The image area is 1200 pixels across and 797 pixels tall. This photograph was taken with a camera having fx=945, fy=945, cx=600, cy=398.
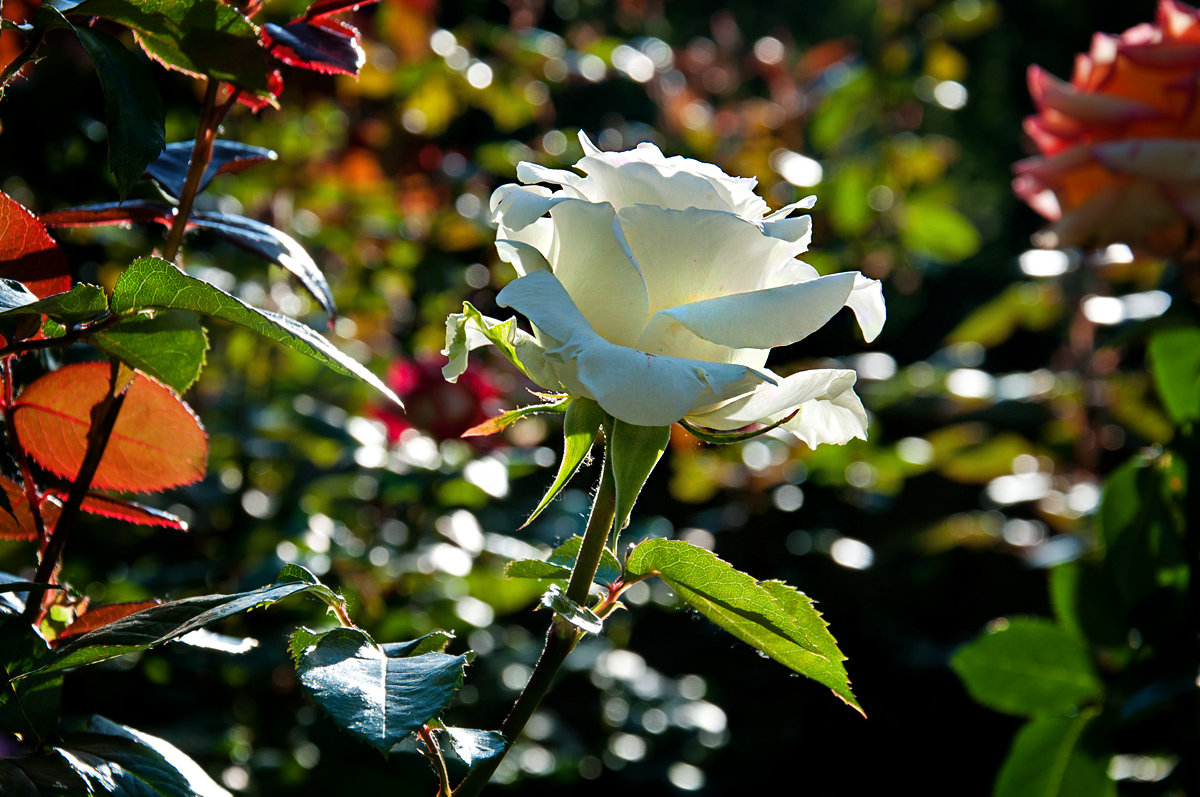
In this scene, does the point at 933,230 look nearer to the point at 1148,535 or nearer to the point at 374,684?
the point at 1148,535

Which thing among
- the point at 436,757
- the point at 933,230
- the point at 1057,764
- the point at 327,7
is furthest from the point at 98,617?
the point at 933,230

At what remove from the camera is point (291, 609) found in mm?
907

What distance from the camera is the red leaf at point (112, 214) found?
0.37 meters

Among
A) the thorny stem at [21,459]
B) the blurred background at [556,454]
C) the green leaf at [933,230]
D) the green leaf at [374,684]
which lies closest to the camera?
the green leaf at [374,684]

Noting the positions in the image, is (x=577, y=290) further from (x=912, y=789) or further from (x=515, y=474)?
(x=912, y=789)

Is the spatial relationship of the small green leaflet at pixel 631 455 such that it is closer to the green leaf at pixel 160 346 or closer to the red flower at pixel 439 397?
the green leaf at pixel 160 346

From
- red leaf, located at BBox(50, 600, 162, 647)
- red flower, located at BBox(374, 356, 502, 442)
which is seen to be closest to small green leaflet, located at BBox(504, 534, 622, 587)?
red leaf, located at BBox(50, 600, 162, 647)

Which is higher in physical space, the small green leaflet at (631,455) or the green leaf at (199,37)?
the green leaf at (199,37)

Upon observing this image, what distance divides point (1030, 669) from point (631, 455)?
0.63 m

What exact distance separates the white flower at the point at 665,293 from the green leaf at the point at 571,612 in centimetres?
6

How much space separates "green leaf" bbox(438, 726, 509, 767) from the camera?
10.4 inches

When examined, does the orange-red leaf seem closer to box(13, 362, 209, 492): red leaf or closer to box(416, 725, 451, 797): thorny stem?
box(13, 362, 209, 492): red leaf

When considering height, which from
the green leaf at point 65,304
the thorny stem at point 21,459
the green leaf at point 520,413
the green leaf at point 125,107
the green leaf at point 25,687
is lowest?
the green leaf at point 25,687

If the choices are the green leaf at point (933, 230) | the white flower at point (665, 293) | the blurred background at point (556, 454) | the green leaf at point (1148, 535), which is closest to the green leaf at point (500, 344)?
the white flower at point (665, 293)
